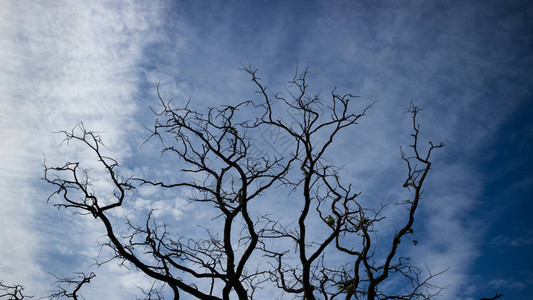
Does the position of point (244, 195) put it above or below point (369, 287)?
above

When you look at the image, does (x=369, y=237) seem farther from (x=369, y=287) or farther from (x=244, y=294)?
(x=244, y=294)

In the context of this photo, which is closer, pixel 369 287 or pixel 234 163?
pixel 369 287

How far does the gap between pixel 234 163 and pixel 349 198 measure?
231cm

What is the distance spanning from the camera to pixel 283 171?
649 cm

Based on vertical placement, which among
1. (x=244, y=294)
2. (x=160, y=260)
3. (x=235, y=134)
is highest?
(x=235, y=134)

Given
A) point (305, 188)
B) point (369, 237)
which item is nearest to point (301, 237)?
point (305, 188)

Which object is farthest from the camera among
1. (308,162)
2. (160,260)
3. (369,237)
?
(308,162)

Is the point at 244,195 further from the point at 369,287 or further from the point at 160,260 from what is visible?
the point at 369,287

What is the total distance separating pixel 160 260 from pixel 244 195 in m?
1.76

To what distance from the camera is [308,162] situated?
6.36 meters

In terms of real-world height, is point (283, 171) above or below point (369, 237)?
above

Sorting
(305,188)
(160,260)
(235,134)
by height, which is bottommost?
(160,260)

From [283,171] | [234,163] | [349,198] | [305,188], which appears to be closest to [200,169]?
[234,163]

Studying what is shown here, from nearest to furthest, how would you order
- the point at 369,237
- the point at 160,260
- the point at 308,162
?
the point at 160,260 < the point at 369,237 < the point at 308,162
